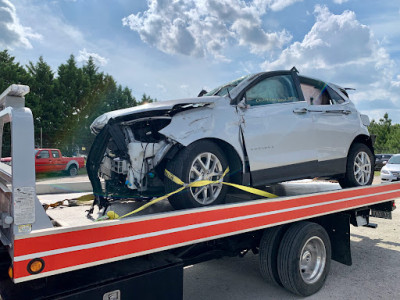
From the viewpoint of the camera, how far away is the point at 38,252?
6.53 ft

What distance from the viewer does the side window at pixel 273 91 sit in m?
3.94

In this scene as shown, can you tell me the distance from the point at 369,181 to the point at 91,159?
4076 millimetres

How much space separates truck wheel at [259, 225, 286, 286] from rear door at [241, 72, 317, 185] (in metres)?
0.57

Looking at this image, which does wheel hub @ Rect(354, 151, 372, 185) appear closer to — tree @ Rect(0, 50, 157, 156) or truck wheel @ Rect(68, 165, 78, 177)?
truck wheel @ Rect(68, 165, 78, 177)

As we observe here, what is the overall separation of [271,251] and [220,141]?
136cm

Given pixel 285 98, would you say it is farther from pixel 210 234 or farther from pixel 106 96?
pixel 106 96

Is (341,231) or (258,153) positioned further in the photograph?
(341,231)

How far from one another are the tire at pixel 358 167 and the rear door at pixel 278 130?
864mm

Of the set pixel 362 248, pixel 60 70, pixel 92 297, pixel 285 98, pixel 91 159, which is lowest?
pixel 362 248

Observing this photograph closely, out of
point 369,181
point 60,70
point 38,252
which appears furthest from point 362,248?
point 60,70

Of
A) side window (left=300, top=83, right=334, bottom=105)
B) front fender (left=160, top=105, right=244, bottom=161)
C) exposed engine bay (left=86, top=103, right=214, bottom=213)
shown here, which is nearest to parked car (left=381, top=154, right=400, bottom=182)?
side window (left=300, top=83, right=334, bottom=105)

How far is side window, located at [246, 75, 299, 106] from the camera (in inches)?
155

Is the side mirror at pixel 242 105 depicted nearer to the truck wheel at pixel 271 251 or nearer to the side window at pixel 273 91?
the side window at pixel 273 91

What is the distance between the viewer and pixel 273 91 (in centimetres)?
418
